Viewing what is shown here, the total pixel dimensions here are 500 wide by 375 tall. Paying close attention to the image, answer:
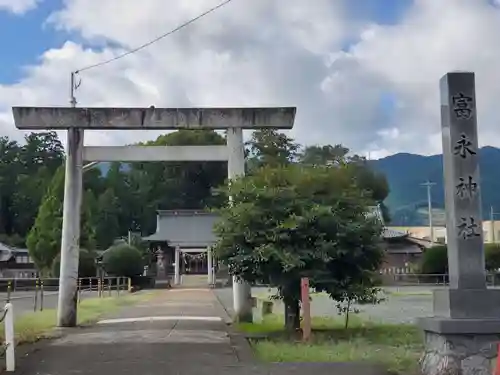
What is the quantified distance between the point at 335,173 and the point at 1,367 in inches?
277

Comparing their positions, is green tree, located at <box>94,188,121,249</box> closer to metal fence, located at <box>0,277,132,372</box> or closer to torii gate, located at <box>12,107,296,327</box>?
metal fence, located at <box>0,277,132,372</box>

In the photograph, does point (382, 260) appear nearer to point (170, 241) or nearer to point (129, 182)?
point (170, 241)

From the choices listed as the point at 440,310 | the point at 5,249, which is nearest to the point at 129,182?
the point at 5,249

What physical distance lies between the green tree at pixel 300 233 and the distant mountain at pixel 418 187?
9526cm

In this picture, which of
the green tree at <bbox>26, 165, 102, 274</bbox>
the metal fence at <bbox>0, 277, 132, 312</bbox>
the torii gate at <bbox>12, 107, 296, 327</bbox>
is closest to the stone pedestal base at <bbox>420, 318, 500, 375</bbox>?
the torii gate at <bbox>12, 107, 296, 327</bbox>

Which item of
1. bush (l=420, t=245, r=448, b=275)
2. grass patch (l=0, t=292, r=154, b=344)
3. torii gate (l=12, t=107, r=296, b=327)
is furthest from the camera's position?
bush (l=420, t=245, r=448, b=275)

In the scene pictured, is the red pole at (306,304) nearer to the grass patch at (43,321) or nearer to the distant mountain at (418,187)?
the grass patch at (43,321)

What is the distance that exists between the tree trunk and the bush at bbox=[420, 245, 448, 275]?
36.6 meters

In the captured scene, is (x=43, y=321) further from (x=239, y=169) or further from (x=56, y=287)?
(x=56, y=287)

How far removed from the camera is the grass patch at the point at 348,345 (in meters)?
10.0

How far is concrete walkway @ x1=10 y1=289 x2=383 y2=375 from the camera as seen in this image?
30.3ft

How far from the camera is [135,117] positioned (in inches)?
622

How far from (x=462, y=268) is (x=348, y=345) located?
3.71 meters

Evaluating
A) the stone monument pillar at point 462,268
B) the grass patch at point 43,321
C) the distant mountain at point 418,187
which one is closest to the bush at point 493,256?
the grass patch at point 43,321
